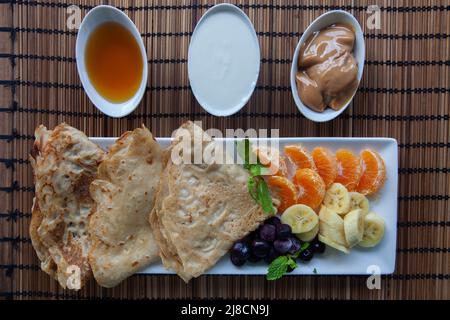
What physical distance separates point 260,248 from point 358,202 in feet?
1.58

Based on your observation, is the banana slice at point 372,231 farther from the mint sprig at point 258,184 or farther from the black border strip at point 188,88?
the black border strip at point 188,88

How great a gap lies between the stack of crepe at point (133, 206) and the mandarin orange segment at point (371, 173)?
1.62 ft

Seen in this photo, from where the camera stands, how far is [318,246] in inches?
71.2

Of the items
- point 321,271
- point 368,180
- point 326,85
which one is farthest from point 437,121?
point 321,271

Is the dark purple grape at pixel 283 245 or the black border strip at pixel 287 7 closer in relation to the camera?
the dark purple grape at pixel 283 245

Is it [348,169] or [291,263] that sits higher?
[348,169]

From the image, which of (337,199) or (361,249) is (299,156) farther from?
(361,249)

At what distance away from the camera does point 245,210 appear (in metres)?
1.80

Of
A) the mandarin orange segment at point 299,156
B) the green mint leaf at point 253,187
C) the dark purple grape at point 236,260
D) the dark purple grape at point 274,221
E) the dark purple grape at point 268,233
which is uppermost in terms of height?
the mandarin orange segment at point 299,156

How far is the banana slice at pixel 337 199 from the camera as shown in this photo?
179cm

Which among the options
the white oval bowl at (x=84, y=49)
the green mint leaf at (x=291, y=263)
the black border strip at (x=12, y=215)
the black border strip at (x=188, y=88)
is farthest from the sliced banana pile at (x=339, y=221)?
the black border strip at (x=12, y=215)

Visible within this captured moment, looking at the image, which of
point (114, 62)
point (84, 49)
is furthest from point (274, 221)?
point (84, 49)

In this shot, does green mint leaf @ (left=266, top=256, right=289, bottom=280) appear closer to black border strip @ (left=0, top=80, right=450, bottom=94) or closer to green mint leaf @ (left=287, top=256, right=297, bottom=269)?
green mint leaf @ (left=287, top=256, right=297, bottom=269)

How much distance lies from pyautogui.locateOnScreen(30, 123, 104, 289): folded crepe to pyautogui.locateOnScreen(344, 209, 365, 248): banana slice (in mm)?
1103
